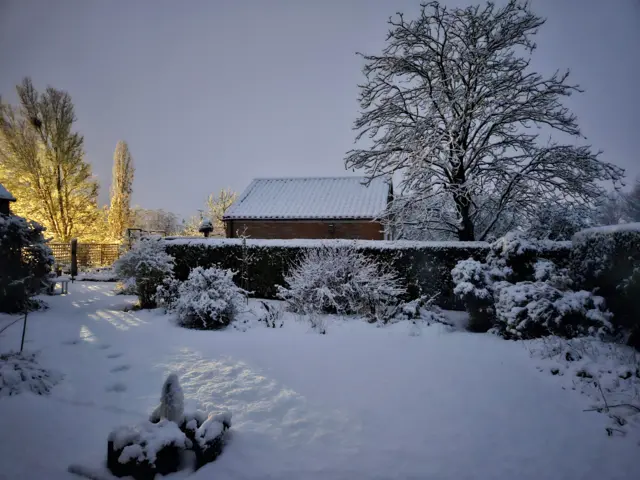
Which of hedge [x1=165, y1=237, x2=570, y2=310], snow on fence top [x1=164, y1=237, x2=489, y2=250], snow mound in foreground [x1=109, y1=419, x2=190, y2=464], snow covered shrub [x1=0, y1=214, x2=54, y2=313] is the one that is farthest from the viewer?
snow on fence top [x1=164, y1=237, x2=489, y2=250]

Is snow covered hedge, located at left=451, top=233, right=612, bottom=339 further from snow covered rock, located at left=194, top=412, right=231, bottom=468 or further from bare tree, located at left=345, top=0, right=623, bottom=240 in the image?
snow covered rock, located at left=194, top=412, right=231, bottom=468

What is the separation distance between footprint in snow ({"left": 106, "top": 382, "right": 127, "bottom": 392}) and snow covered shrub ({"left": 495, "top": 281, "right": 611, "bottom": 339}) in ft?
19.6

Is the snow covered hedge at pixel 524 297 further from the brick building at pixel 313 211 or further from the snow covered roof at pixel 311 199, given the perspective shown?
the snow covered roof at pixel 311 199

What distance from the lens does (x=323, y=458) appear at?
8.06 ft

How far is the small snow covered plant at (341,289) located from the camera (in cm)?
739

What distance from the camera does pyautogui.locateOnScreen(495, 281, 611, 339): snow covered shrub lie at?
4.98m

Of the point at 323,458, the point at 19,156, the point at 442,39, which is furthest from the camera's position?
the point at 19,156

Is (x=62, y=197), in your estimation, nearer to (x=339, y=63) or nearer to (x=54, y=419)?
(x=339, y=63)

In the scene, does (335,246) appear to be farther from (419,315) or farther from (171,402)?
(171,402)

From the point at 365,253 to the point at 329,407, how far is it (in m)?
6.09

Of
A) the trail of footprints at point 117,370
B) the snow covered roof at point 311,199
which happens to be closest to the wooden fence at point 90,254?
the snow covered roof at point 311,199

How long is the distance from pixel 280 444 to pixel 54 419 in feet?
6.90

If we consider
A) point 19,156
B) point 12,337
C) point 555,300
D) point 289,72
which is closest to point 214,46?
point 289,72

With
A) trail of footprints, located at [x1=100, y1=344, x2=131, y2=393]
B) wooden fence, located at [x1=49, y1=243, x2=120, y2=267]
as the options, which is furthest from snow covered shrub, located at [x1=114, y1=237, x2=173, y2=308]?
wooden fence, located at [x1=49, y1=243, x2=120, y2=267]
